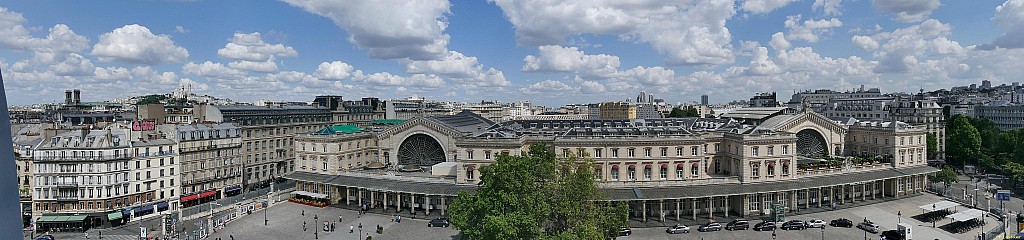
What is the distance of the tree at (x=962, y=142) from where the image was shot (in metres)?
100

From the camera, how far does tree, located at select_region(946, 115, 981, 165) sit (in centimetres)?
10038

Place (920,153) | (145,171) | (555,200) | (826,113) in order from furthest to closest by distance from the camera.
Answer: (826,113)
(920,153)
(145,171)
(555,200)

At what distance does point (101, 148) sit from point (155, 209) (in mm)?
9372

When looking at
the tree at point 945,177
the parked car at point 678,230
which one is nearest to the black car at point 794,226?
the parked car at point 678,230

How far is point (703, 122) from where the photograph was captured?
8919 cm

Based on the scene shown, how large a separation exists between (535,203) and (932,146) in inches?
3406

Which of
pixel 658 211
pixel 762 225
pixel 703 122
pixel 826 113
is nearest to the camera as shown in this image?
pixel 762 225

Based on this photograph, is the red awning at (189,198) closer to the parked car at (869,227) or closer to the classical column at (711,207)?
the classical column at (711,207)

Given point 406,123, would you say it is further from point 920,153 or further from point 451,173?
point 920,153

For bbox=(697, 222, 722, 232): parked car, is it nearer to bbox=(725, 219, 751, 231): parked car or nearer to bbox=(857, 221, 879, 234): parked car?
bbox=(725, 219, 751, 231): parked car

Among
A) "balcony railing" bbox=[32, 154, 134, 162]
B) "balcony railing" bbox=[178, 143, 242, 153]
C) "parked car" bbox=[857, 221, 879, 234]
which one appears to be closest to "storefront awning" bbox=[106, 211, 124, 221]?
"balcony railing" bbox=[32, 154, 134, 162]

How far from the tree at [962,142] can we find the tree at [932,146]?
455 centimetres

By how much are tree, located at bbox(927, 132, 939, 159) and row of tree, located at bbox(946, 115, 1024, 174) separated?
15.4ft

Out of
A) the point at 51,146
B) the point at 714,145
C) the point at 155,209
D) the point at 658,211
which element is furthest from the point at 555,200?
the point at 51,146
